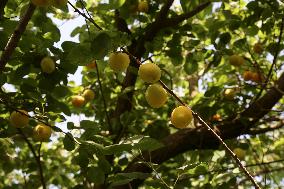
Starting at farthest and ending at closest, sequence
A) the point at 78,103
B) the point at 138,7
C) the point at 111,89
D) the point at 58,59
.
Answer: the point at 111,89
the point at 78,103
the point at 138,7
the point at 58,59

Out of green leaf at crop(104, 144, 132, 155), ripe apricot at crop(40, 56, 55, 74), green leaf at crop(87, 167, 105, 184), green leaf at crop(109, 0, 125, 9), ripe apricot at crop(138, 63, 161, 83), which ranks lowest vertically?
green leaf at crop(104, 144, 132, 155)

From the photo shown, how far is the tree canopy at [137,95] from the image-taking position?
6.55ft

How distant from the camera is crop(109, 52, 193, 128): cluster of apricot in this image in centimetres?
179

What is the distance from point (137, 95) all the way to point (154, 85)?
2.27 m

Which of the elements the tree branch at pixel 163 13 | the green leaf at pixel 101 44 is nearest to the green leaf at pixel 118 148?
the green leaf at pixel 101 44

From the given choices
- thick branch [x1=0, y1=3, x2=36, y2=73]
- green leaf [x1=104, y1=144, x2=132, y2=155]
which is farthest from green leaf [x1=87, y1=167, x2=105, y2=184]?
thick branch [x1=0, y1=3, x2=36, y2=73]

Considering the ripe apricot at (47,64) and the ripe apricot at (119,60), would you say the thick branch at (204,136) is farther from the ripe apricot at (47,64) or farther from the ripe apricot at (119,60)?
the ripe apricot at (119,60)

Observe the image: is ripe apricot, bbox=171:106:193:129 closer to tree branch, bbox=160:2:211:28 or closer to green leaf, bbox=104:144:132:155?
green leaf, bbox=104:144:132:155

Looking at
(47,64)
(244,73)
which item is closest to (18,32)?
(47,64)

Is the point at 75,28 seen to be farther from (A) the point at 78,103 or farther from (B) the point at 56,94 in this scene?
(B) the point at 56,94

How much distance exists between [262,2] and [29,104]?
1.97 m

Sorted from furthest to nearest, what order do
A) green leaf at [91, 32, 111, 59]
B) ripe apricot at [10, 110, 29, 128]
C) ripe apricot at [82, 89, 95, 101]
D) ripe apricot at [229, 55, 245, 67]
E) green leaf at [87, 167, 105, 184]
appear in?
ripe apricot at [82, 89, 95, 101], ripe apricot at [229, 55, 245, 67], ripe apricot at [10, 110, 29, 128], green leaf at [87, 167, 105, 184], green leaf at [91, 32, 111, 59]

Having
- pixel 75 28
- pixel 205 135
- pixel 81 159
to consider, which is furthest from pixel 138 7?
pixel 81 159

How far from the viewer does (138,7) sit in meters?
3.48
